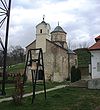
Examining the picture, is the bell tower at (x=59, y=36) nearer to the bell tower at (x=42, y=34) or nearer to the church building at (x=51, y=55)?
the church building at (x=51, y=55)

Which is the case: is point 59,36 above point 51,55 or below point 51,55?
above

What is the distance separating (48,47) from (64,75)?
6377 mm

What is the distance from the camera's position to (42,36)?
5591cm

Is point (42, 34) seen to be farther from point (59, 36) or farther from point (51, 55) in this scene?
point (59, 36)

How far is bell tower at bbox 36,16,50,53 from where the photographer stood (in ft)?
182

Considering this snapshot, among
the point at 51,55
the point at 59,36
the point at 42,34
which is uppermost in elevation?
the point at 59,36

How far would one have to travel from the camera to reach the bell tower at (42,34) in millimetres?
55594

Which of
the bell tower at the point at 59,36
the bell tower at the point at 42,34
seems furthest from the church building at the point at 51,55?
the bell tower at the point at 59,36

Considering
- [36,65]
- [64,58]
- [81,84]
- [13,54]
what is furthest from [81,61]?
[13,54]

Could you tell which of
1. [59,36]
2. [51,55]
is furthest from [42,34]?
[59,36]

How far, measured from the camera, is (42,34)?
55.9m

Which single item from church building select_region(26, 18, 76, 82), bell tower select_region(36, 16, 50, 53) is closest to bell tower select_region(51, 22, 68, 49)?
church building select_region(26, 18, 76, 82)

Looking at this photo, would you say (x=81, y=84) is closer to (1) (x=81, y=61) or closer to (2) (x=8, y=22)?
(2) (x=8, y=22)

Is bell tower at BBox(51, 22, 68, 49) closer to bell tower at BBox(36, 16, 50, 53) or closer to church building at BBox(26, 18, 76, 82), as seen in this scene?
church building at BBox(26, 18, 76, 82)
